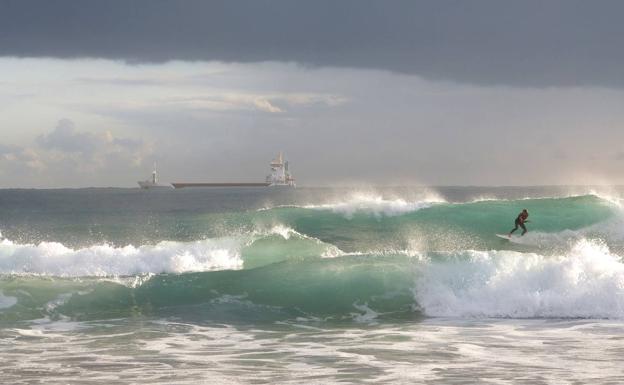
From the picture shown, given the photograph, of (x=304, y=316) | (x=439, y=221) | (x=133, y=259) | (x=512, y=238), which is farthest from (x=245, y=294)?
(x=439, y=221)

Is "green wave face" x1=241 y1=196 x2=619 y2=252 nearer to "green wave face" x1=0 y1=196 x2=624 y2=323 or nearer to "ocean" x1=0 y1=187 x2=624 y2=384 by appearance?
"ocean" x1=0 y1=187 x2=624 y2=384

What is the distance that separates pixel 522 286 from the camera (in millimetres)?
22000

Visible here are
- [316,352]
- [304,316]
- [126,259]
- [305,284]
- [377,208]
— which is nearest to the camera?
[316,352]

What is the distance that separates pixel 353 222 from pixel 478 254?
27030 mm

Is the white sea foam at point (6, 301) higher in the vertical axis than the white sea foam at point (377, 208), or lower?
lower

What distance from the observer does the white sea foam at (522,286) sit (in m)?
20.6

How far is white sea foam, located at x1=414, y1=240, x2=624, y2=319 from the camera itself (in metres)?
20.6

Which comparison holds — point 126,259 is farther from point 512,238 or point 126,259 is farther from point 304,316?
point 512,238

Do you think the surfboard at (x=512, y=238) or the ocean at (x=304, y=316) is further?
the surfboard at (x=512, y=238)

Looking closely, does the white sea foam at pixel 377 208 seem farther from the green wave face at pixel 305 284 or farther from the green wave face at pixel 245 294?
the green wave face at pixel 245 294

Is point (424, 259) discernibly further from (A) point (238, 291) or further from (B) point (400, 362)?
(B) point (400, 362)

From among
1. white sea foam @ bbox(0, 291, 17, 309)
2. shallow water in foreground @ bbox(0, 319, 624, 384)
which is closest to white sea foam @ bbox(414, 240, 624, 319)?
shallow water in foreground @ bbox(0, 319, 624, 384)

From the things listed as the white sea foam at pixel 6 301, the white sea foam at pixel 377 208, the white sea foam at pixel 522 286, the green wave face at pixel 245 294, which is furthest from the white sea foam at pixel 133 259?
the white sea foam at pixel 377 208

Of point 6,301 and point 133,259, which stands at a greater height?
point 133,259
